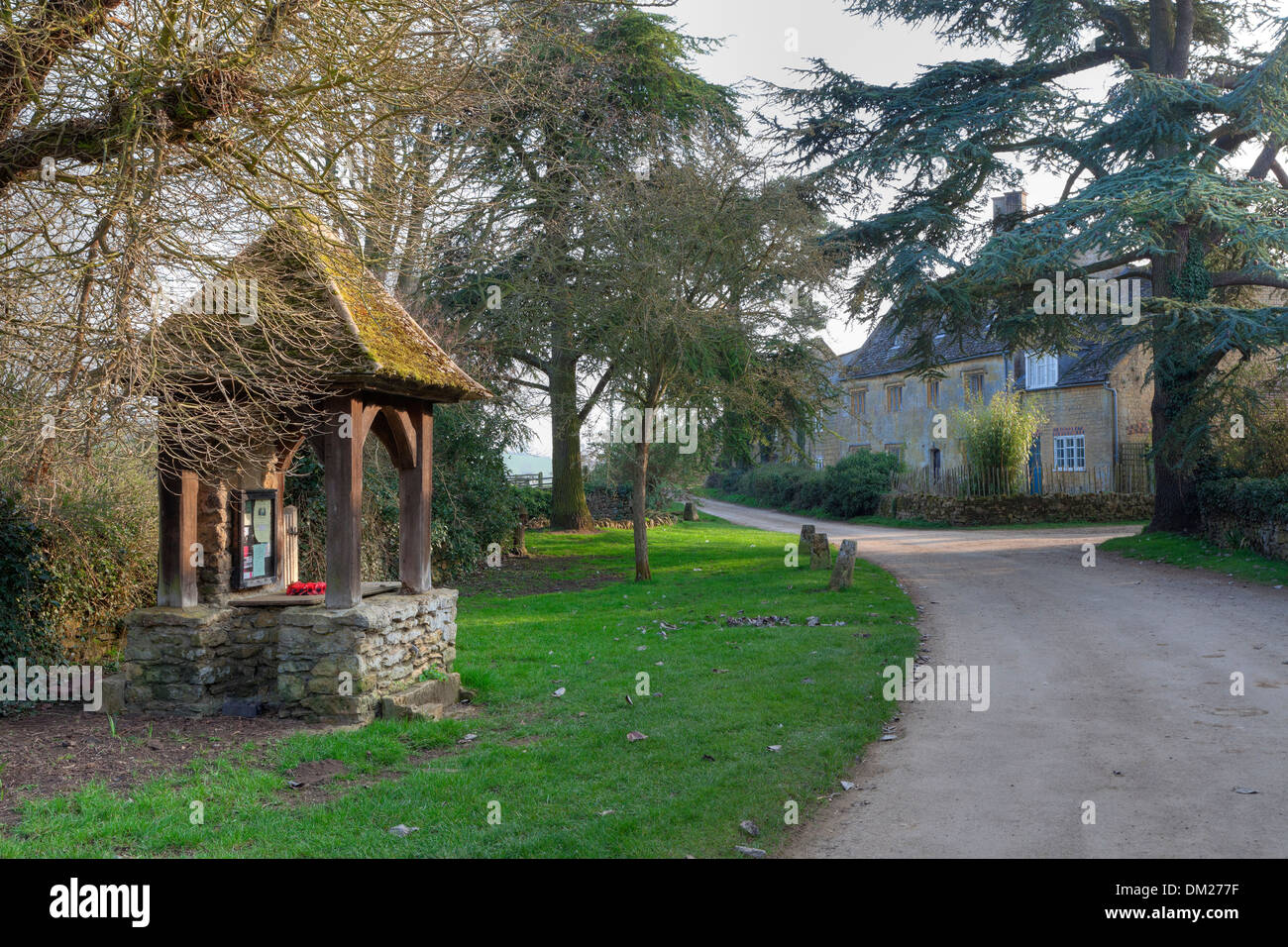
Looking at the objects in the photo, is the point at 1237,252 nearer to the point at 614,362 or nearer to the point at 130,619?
the point at 614,362

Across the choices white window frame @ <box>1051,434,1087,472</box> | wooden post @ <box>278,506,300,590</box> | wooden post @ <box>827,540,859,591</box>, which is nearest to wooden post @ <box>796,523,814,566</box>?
wooden post @ <box>827,540,859,591</box>

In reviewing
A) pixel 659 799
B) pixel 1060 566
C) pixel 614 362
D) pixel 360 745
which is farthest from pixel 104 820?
pixel 1060 566

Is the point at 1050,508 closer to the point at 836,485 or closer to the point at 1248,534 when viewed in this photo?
the point at 836,485

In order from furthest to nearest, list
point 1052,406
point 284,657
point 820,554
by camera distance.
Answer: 1. point 1052,406
2. point 820,554
3. point 284,657

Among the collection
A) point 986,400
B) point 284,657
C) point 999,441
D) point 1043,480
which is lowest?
point 284,657

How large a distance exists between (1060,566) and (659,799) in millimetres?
15262

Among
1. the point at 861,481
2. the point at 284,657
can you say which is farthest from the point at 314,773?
the point at 861,481

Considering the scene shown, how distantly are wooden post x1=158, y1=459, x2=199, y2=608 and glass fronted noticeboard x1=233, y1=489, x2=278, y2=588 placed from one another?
69cm

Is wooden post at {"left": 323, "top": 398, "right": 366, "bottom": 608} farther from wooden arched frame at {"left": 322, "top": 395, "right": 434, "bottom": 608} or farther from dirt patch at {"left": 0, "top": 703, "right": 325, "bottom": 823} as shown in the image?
dirt patch at {"left": 0, "top": 703, "right": 325, "bottom": 823}

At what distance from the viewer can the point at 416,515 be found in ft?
32.8

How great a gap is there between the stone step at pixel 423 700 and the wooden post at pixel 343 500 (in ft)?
3.31

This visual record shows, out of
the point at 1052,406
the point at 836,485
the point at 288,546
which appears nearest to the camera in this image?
the point at 288,546

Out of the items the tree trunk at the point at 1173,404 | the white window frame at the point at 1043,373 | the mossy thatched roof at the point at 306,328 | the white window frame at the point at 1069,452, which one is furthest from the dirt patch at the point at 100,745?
the white window frame at the point at 1043,373

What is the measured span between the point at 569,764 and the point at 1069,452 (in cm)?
3179
